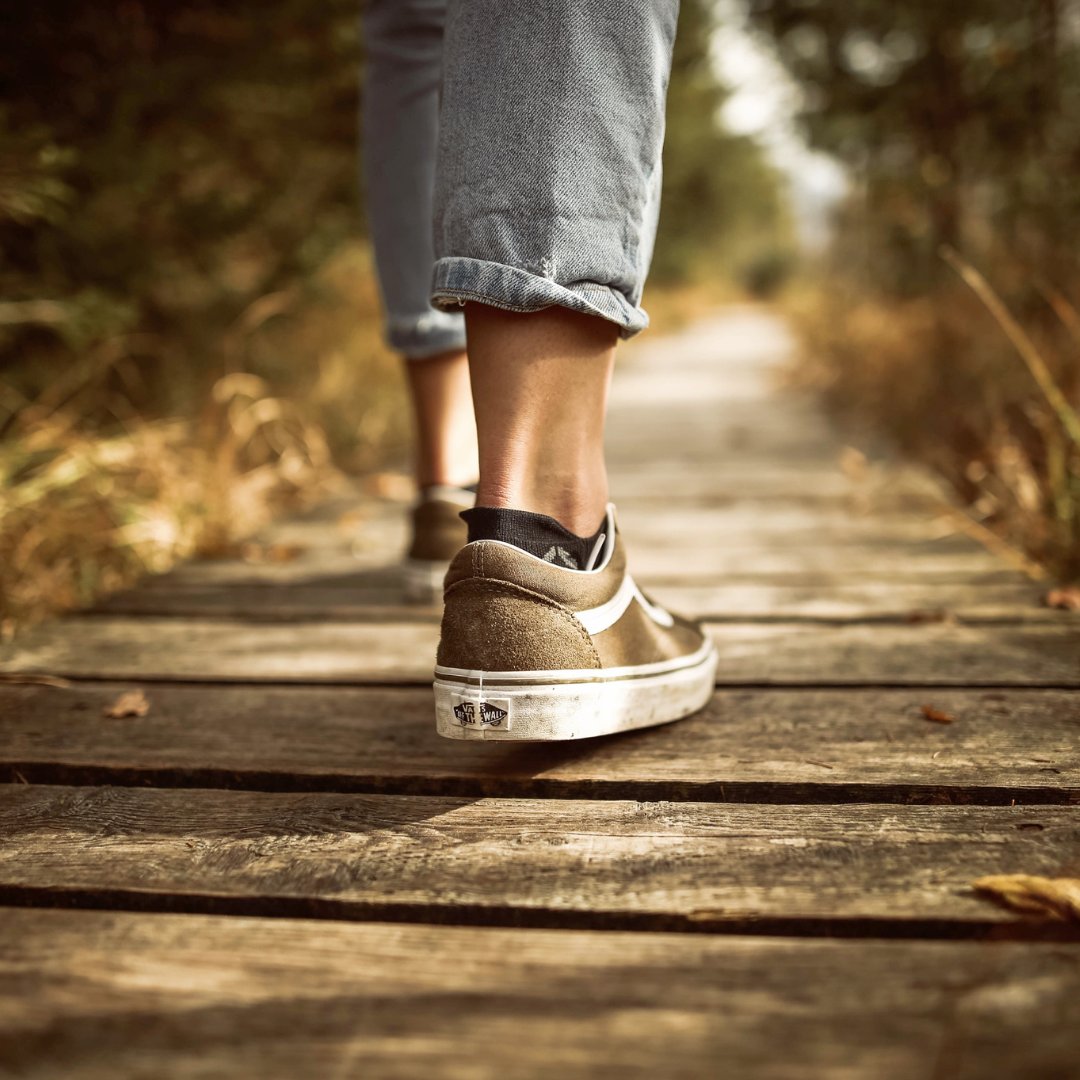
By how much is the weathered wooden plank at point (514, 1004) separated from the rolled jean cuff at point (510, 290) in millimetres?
570

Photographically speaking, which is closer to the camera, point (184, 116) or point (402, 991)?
point (402, 991)

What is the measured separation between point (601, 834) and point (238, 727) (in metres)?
0.51

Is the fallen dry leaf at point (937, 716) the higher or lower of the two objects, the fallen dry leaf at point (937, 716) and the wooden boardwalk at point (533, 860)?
the higher

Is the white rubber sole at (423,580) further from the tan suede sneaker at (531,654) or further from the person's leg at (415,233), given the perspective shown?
the tan suede sneaker at (531,654)

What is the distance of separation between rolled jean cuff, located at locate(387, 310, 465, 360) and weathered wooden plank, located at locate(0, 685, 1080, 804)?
626 mm

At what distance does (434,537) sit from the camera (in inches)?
66.5

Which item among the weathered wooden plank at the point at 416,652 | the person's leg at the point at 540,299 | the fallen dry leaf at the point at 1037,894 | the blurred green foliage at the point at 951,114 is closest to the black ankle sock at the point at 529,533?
the person's leg at the point at 540,299

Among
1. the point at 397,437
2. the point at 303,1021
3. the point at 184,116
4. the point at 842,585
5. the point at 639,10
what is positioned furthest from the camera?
the point at 397,437

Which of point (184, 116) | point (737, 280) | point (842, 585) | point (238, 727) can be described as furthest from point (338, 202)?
point (737, 280)

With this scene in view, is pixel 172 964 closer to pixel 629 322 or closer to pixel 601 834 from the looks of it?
pixel 601 834

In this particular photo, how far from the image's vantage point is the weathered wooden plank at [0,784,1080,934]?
2.61 ft

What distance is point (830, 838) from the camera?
0.90 metres

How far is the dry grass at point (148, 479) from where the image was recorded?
1922 mm

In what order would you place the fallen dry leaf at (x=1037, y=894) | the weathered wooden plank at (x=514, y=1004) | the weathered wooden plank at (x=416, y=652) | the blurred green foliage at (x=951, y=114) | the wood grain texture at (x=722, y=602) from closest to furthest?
the weathered wooden plank at (x=514, y=1004) → the fallen dry leaf at (x=1037, y=894) → the weathered wooden plank at (x=416, y=652) → the wood grain texture at (x=722, y=602) → the blurred green foliage at (x=951, y=114)
